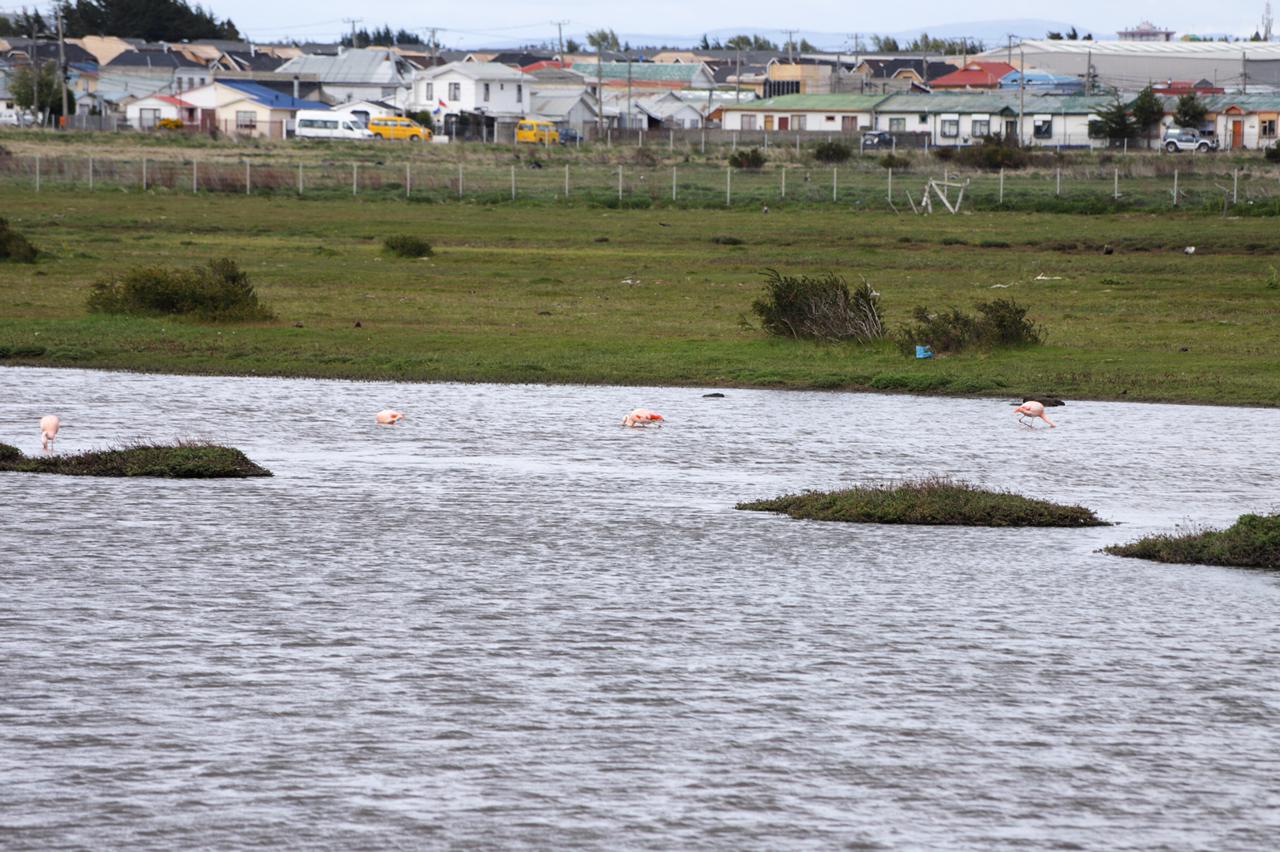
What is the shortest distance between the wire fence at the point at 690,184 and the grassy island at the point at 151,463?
43.0m

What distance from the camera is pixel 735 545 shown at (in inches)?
594

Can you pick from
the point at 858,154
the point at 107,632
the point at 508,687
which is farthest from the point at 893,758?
the point at 858,154

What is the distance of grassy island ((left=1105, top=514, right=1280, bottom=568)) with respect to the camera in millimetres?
14320

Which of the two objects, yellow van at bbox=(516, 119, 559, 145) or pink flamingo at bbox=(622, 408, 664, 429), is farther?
yellow van at bbox=(516, 119, 559, 145)

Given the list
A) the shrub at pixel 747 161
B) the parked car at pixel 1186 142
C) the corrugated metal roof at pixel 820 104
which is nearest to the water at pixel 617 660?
the shrub at pixel 747 161

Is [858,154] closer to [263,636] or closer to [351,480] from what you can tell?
[351,480]

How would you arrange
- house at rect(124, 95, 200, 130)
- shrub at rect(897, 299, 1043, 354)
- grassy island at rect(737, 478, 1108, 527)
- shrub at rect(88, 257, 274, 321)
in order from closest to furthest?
1. grassy island at rect(737, 478, 1108, 527)
2. shrub at rect(897, 299, 1043, 354)
3. shrub at rect(88, 257, 274, 321)
4. house at rect(124, 95, 200, 130)

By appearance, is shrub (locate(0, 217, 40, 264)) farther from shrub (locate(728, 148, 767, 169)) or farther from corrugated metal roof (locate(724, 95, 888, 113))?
corrugated metal roof (locate(724, 95, 888, 113))

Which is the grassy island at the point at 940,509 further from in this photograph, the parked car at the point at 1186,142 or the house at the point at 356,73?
the house at the point at 356,73

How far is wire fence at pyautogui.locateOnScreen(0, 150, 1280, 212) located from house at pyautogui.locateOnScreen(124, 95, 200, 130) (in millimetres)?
51548

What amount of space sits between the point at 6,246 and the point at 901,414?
23.8 meters

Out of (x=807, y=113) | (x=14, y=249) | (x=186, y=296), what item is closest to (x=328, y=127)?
(x=807, y=113)

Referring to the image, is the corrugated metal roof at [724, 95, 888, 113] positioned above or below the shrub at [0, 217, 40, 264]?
above

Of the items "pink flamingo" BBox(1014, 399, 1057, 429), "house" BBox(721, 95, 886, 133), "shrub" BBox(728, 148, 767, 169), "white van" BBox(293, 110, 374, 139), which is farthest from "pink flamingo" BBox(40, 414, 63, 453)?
"house" BBox(721, 95, 886, 133)
